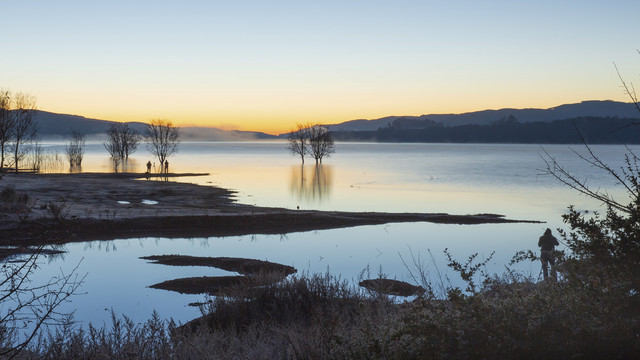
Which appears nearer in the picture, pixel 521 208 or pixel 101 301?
pixel 101 301

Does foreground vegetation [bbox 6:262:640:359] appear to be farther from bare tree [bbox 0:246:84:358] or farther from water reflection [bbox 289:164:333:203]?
water reflection [bbox 289:164:333:203]

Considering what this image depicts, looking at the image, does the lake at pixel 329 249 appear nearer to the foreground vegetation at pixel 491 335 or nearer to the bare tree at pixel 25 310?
the bare tree at pixel 25 310

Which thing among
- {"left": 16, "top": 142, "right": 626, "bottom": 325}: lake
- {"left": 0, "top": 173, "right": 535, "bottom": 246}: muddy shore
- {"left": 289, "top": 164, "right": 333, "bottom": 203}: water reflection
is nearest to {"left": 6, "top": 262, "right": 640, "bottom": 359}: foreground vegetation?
{"left": 16, "top": 142, "right": 626, "bottom": 325}: lake

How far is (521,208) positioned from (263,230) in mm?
21716

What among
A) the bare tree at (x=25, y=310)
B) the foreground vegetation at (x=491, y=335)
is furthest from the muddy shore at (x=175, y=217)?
the foreground vegetation at (x=491, y=335)

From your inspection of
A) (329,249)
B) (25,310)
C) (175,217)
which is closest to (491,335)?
(25,310)

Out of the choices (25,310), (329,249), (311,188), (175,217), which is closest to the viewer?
(25,310)

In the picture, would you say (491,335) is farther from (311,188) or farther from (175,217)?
(311,188)

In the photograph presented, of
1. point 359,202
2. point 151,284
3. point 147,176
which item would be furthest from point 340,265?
point 147,176

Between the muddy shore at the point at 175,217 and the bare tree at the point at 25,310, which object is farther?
the muddy shore at the point at 175,217

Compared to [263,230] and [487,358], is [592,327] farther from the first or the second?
[263,230]

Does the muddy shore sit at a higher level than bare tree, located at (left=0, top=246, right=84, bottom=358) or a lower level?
lower

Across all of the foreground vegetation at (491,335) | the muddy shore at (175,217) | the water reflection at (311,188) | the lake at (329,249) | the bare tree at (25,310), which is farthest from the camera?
the water reflection at (311,188)

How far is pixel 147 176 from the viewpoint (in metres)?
69.2
